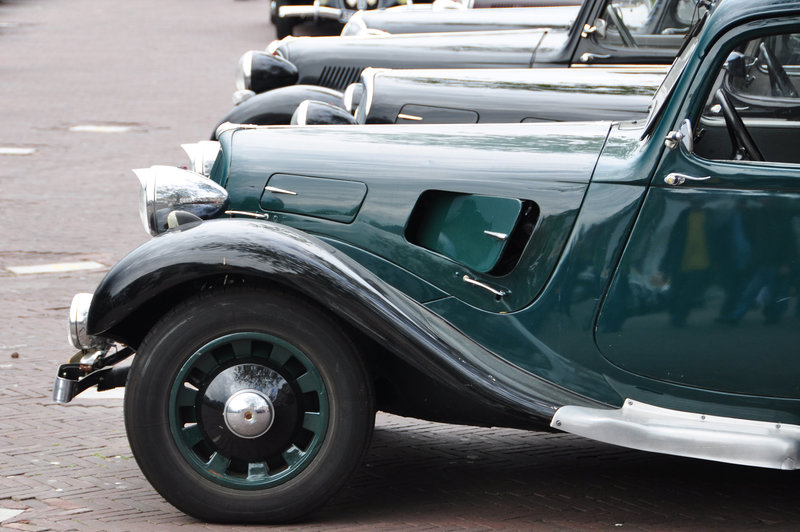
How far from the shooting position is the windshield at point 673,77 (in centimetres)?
408

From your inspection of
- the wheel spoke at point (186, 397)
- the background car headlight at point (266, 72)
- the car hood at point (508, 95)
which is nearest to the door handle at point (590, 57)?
the car hood at point (508, 95)

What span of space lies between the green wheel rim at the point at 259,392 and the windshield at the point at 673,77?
1436 millimetres

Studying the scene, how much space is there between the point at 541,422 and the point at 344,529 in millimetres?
752

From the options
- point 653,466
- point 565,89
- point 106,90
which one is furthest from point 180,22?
point 653,466

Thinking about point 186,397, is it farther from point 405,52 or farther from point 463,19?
point 463,19

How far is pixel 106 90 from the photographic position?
59.1 feet

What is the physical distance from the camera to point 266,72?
9625 mm

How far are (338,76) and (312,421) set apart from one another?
228 inches

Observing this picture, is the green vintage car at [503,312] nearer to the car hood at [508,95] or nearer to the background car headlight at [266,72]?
the car hood at [508,95]

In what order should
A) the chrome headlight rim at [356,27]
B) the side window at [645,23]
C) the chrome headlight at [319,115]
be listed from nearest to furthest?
the chrome headlight at [319,115], the side window at [645,23], the chrome headlight rim at [356,27]

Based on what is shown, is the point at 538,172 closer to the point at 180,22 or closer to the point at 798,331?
the point at 798,331

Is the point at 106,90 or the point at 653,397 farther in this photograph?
the point at 106,90

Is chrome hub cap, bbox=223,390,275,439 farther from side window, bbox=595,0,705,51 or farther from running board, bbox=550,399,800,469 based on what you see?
side window, bbox=595,0,705,51

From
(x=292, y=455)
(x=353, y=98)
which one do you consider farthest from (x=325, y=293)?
(x=353, y=98)
